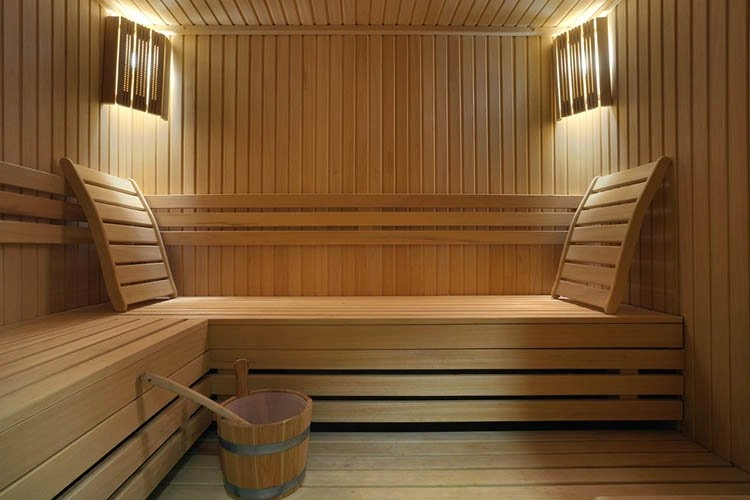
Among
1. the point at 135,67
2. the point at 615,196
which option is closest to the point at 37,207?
the point at 135,67

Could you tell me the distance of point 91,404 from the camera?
0.90m

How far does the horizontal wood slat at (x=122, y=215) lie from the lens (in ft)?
5.99

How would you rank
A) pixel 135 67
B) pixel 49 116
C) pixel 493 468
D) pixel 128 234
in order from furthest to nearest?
1. pixel 135 67
2. pixel 128 234
3. pixel 49 116
4. pixel 493 468

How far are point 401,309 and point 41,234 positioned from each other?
1.68 meters

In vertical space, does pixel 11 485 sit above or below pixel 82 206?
below

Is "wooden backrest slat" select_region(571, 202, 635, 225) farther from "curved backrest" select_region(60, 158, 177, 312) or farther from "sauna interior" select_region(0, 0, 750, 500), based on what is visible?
"curved backrest" select_region(60, 158, 177, 312)

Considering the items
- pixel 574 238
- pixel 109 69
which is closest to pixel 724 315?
pixel 574 238

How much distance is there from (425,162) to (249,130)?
3.79 feet

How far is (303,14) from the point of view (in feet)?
7.28

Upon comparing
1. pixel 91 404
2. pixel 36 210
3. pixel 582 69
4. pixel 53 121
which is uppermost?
pixel 582 69

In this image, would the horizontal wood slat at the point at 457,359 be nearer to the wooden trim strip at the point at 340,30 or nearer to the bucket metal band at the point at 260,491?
the bucket metal band at the point at 260,491

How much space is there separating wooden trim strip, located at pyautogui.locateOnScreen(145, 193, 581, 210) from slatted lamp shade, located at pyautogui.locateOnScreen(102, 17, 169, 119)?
1.88 feet

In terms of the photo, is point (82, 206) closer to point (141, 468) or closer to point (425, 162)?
point (141, 468)

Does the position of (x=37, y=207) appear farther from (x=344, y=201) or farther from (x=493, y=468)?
(x=493, y=468)
